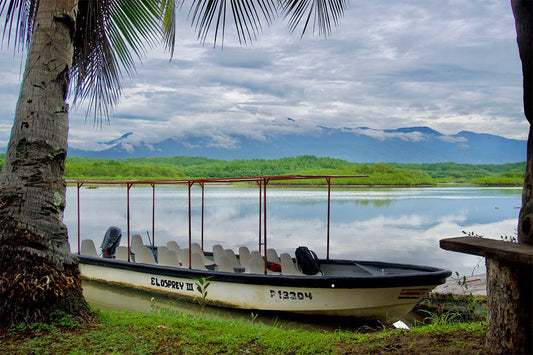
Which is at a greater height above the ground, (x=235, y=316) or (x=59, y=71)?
(x=59, y=71)

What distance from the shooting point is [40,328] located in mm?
4453

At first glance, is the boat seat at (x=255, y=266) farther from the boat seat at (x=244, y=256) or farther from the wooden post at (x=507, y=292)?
the wooden post at (x=507, y=292)

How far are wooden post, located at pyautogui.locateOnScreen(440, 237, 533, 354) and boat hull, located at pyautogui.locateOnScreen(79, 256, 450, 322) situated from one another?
407 centimetres

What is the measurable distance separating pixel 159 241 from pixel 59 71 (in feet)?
47.5

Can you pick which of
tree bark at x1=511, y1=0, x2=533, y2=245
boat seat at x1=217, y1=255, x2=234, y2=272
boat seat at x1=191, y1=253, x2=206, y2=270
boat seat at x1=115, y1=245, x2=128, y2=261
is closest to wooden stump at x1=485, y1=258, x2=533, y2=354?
tree bark at x1=511, y1=0, x2=533, y2=245

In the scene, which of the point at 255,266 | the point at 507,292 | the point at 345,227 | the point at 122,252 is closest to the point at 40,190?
the point at 507,292

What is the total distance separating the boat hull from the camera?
24.0 feet

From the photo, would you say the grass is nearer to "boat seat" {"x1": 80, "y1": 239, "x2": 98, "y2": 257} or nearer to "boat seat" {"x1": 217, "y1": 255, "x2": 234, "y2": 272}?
"boat seat" {"x1": 217, "y1": 255, "x2": 234, "y2": 272}

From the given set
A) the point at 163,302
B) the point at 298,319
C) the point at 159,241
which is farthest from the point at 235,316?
the point at 159,241

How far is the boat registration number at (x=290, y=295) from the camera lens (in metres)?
7.73

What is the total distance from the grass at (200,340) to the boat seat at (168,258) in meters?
4.73

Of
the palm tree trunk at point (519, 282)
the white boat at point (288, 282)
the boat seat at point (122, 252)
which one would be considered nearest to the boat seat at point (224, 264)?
the white boat at point (288, 282)

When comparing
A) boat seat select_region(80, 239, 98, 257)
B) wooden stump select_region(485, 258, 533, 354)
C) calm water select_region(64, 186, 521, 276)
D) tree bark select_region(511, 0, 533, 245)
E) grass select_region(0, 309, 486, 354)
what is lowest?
calm water select_region(64, 186, 521, 276)

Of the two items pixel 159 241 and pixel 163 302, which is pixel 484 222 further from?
pixel 163 302
